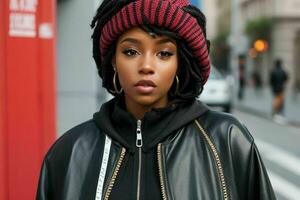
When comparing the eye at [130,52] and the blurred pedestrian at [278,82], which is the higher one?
the eye at [130,52]

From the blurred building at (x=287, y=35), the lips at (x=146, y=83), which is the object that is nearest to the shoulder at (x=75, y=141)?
the lips at (x=146, y=83)

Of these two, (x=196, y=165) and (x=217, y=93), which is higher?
(x=196, y=165)

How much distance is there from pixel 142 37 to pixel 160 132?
282 millimetres

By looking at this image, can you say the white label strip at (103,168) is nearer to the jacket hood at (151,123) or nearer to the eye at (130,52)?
the jacket hood at (151,123)

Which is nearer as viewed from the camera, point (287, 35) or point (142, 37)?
point (142, 37)

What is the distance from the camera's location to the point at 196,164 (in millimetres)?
1798

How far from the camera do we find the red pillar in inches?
96.3

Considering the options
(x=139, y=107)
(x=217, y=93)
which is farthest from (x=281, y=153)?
(x=139, y=107)

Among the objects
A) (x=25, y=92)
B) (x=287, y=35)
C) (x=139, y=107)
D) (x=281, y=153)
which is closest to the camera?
(x=139, y=107)

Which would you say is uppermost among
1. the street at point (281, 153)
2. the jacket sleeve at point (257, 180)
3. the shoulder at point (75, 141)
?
the shoulder at point (75, 141)

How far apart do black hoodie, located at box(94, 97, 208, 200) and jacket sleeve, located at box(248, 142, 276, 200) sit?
21 cm

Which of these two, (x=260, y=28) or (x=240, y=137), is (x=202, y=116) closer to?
(x=240, y=137)

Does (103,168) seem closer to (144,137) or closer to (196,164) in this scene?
(144,137)

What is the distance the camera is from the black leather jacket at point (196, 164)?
177 cm
